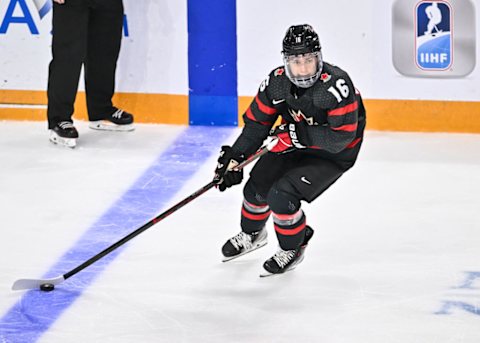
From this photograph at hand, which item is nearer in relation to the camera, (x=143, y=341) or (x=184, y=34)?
(x=143, y=341)

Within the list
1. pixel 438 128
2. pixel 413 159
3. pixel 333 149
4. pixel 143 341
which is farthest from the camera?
pixel 438 128

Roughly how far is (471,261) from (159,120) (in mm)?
2289

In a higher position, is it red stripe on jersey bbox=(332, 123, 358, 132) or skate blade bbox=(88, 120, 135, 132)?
red stripe on jersey bbox=(332, 123, 358, 132)

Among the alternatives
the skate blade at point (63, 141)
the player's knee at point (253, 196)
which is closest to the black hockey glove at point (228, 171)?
the player's knee at point (253, 196)

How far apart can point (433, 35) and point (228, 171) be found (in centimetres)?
199

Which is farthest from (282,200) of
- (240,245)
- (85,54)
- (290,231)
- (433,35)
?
(85,54)

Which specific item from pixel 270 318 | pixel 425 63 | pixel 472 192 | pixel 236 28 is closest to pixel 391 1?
pixel 425 63

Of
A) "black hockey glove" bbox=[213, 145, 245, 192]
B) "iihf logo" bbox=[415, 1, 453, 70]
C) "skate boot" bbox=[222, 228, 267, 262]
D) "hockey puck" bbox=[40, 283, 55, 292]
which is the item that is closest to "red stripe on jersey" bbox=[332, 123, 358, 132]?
"black hockey glove" bbox=[213, 145, 245, 192]

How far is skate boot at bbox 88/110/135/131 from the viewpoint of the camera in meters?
5.57

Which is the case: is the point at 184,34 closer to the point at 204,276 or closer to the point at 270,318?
the point at 204,276

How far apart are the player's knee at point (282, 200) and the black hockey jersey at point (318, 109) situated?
17cm

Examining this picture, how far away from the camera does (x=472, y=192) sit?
15.1ft

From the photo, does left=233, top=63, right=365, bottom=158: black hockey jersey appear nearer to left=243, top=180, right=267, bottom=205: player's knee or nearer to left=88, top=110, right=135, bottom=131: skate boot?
left=243, top=180, right=267, bottom=205: player's knee

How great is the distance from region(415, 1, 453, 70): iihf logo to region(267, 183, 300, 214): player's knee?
1.91 m
